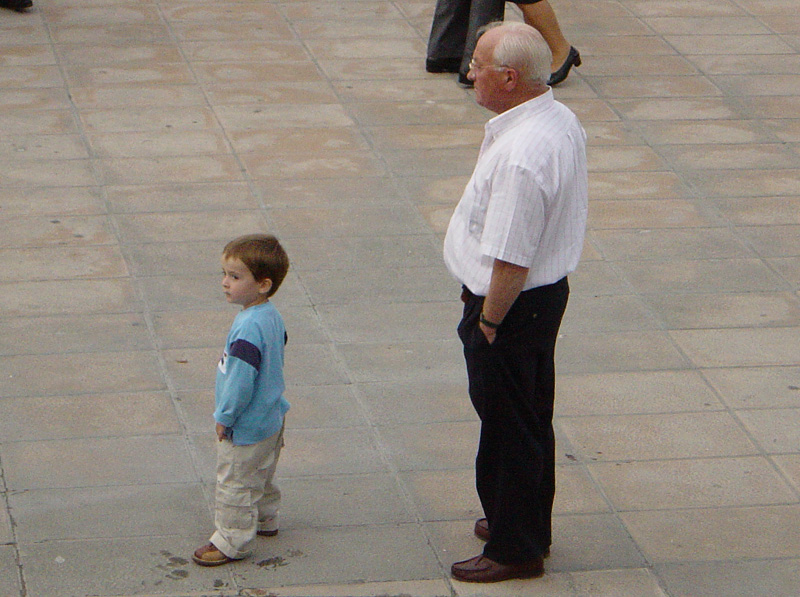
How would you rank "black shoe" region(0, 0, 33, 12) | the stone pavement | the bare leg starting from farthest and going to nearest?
1. "black shoe" region(0, 0, 33, 12)
2. the bare leg
3. the stone pavement

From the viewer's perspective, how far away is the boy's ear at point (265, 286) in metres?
4.02

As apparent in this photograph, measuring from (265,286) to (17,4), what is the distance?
7447 mm

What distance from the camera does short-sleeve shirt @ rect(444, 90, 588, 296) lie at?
367 centimetres

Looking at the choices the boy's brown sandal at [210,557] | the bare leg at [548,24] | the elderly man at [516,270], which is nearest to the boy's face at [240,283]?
the elderly man at [516,270]

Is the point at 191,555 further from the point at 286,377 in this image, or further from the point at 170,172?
the point at 170,172

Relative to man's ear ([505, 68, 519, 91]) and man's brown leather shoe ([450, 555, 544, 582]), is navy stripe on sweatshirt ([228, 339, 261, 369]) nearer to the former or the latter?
man's brown leather shoe ([450, 555, 544, 582])

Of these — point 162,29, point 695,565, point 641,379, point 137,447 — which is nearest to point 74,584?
point 137,447

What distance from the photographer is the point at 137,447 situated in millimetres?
5000

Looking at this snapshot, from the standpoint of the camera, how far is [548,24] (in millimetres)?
9273

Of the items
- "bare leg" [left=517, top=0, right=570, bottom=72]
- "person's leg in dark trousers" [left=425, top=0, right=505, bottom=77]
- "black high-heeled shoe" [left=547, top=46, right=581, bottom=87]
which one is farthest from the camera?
"person's leg in dark trousers" [left=425, top=0, right=505, bottom=77]

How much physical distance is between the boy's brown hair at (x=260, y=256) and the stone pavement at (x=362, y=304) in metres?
1.01

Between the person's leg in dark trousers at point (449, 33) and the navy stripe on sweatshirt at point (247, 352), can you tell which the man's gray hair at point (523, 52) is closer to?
the navy stripe on sweatshirt at point (247, 352)

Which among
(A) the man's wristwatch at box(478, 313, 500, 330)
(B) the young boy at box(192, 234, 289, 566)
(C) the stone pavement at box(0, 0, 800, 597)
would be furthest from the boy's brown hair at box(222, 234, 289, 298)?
(C) the stone pavement at box(0, 0, 800, 597)

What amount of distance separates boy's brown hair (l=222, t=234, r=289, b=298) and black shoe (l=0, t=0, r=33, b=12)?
7.33 m
